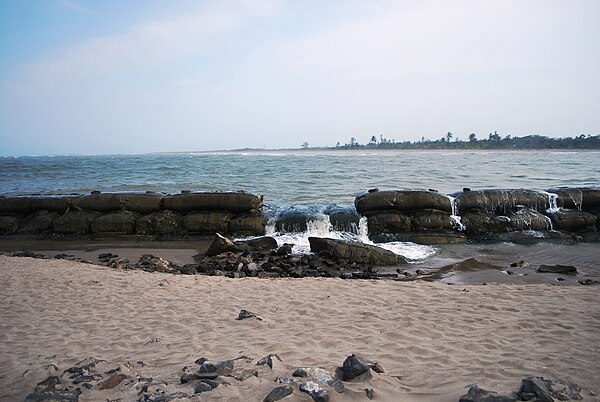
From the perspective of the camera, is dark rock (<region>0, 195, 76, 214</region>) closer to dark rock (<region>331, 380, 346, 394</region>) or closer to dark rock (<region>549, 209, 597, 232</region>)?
dark rock (<region>331, 380, 346, 394</region>)

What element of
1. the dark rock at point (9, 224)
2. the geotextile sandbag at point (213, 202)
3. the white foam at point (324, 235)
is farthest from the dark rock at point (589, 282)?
the dark rock at point (9, 224)

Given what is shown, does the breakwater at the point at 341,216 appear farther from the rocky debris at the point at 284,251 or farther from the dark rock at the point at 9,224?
the rocky debris at the point at 284,251

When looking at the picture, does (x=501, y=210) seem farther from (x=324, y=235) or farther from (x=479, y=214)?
(x=324, y=235)

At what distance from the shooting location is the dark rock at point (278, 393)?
3.31 meters

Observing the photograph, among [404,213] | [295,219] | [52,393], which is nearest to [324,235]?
[295,219]

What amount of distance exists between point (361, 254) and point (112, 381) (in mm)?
8107

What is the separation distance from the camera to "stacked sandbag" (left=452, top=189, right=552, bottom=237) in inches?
559

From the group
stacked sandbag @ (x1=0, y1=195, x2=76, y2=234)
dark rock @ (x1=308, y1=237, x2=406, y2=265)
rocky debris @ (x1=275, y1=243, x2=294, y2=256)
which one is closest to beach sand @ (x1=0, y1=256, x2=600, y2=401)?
dark rock @ (x1=308, y1=237, x2=406, y2=265)

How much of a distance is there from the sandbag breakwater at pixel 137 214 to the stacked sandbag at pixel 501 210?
822cm

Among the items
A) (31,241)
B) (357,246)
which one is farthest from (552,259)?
(31,241)

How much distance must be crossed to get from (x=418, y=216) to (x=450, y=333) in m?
9.82

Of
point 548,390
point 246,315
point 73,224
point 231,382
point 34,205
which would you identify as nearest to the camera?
point 548,390

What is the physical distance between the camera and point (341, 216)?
14.8m

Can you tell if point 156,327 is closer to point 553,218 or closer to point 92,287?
point 92,287
